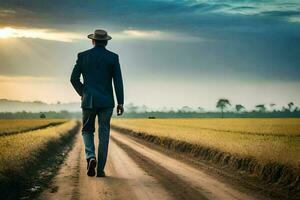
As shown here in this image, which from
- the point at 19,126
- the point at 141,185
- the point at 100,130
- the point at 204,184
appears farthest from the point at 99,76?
the point at 19,126

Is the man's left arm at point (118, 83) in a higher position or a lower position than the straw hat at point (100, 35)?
lower

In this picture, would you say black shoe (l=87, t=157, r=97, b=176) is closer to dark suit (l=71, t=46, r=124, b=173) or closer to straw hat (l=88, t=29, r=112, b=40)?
dark suit (l=71, t=46, r=124, b=173)

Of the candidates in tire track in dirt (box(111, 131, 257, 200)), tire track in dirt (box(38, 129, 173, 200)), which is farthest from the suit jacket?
tire track in dirt (box(111, 131, 257, 200))

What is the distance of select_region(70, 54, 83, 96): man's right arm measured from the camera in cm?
1162

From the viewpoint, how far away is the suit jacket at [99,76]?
11.3m

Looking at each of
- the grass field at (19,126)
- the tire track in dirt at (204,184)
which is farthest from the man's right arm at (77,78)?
the grass field at (19,126)

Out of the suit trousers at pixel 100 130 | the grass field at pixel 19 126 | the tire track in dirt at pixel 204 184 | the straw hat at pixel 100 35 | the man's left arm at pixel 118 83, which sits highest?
the straw hat at pixel 100 35

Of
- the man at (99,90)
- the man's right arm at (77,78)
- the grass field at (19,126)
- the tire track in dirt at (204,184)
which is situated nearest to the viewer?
the tire track in dirt at (204,184)

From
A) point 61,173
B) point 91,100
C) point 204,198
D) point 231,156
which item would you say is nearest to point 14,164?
point 61,173

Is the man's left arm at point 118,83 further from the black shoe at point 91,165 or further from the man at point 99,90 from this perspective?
the black shoe at point 91,165

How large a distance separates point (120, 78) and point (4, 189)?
3.65m

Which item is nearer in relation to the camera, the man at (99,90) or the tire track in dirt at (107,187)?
the tire track in dirt at (107,187)

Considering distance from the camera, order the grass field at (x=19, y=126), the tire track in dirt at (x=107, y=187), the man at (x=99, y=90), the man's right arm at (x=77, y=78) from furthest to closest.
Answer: the grass field at (x=19, y=126)
the man's right arm at (x=77, y=78)
the man at (x=99, y=90)
the tire track in dirt at (x=107, y=187)

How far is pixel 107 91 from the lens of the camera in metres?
11.4
